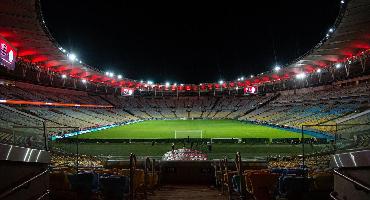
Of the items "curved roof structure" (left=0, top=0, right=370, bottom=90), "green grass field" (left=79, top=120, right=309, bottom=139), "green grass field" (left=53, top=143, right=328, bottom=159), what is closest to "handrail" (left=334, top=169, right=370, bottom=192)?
"green grass field" (left=53, top=143, right=328, bottom=159)

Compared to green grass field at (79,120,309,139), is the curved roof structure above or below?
above

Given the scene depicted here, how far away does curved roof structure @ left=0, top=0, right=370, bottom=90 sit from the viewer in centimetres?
2244

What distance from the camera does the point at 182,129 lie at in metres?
42.7

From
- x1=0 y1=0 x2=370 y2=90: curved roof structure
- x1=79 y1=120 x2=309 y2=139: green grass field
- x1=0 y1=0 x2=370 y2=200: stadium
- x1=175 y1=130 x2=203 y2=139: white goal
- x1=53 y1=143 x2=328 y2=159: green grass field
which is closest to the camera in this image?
x1=0 y1=0 x2=370 y2=200: stadium

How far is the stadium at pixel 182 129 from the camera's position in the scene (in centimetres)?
554

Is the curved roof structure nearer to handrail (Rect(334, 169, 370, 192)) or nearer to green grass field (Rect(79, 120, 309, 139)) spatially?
green grass field (Rect(79, 120, 309, 139))

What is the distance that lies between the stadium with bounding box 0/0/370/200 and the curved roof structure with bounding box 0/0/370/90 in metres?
0.10

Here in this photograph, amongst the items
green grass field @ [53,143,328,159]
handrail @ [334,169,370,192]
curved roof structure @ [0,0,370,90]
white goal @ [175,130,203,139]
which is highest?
curved roof structure @ [0,0,370,90]

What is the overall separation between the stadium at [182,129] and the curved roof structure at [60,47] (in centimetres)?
10

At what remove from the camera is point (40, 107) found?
37.7m

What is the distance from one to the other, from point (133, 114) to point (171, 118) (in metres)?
5.62

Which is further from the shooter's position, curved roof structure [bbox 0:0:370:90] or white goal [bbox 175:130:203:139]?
white goal [bbox 175:130:203:139]

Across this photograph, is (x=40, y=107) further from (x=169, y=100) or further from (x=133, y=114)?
(x=169, y=100)

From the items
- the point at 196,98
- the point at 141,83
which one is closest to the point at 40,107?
the point at 196,98
